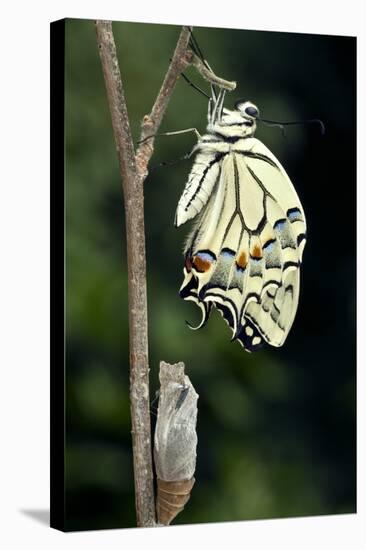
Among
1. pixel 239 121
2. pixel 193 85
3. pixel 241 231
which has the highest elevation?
pixel 193 85

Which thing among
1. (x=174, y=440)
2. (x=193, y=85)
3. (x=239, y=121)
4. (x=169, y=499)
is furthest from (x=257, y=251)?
(x=169, y=499)

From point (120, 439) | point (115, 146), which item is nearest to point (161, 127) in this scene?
point (115, 146)

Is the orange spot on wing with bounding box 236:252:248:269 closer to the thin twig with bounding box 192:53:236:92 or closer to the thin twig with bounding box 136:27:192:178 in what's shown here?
the thin twig with bounding box 136:27:192:178

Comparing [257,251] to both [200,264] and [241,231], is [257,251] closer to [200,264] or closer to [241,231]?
[241,231]

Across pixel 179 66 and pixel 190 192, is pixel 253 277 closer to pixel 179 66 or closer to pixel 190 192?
pixel 190 192

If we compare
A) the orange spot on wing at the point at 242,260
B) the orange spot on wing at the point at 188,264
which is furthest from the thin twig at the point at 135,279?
the orange spot on wing at the point at 242,260

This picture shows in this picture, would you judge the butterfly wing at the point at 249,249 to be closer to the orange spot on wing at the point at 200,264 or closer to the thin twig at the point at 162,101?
the orange spot on wing at the point at 200,264
